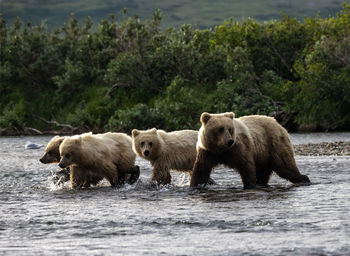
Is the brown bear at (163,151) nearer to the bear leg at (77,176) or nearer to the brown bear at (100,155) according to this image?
the brown bear at (100,155)

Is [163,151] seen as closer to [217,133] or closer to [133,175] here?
[133,175]

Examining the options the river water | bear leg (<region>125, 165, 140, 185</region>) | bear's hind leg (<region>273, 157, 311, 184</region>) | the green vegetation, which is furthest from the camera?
the green vegetation

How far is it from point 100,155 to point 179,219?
136 inches

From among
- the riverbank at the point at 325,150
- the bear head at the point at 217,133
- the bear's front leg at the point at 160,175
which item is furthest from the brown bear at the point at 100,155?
the riverbank at the point at 325,150

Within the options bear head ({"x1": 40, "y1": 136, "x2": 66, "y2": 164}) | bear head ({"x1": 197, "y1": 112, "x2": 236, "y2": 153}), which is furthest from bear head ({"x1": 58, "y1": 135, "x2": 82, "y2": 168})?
bear head ({"x1": 197, "y1": 112, "x2": 236, "y2": 153})

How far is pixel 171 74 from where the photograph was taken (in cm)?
3766

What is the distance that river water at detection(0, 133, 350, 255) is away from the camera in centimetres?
632

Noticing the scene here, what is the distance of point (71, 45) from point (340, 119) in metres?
18.1

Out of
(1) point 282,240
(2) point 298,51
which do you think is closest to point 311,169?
(1) point 282,240

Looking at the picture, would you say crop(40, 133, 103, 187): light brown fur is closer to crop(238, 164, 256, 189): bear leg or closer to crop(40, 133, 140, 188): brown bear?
crop(40, 133, 140, 188): brown bear

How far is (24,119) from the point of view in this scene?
129 feet

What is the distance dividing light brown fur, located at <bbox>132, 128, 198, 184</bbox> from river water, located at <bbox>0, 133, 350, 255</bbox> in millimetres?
337

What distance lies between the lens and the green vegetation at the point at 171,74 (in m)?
31.7

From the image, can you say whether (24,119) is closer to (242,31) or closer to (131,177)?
(242,31)
